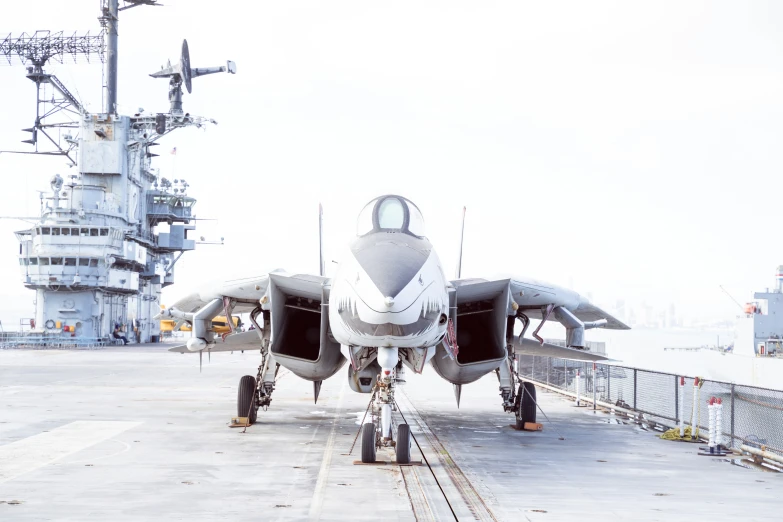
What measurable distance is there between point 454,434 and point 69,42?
64757mm

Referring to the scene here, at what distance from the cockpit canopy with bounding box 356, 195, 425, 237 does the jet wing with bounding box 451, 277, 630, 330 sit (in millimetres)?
1925

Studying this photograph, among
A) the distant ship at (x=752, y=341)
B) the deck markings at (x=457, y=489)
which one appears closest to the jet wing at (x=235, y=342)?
the deck markings at (x=457, y=489)

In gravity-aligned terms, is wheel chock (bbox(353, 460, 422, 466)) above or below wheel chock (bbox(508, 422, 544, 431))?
above

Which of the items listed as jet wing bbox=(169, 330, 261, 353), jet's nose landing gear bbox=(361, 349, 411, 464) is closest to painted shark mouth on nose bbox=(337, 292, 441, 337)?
jet's nose landing gear bbox=(361, 349, 411, 464)

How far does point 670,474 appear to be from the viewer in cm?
1050

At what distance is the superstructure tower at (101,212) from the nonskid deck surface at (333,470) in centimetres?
4651

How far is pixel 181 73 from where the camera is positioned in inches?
2655

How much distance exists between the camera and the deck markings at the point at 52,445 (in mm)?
10414

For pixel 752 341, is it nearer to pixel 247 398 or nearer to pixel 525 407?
pixel 525 407

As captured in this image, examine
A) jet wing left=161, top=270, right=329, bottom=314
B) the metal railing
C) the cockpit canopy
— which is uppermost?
the cockpit canopy

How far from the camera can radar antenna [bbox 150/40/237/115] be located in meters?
67.5

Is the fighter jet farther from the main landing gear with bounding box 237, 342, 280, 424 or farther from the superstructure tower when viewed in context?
the superstructure tower

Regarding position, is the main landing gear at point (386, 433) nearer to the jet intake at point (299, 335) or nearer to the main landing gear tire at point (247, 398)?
the jet intake at point (299, 335)

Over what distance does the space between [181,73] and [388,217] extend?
60.2 meters
